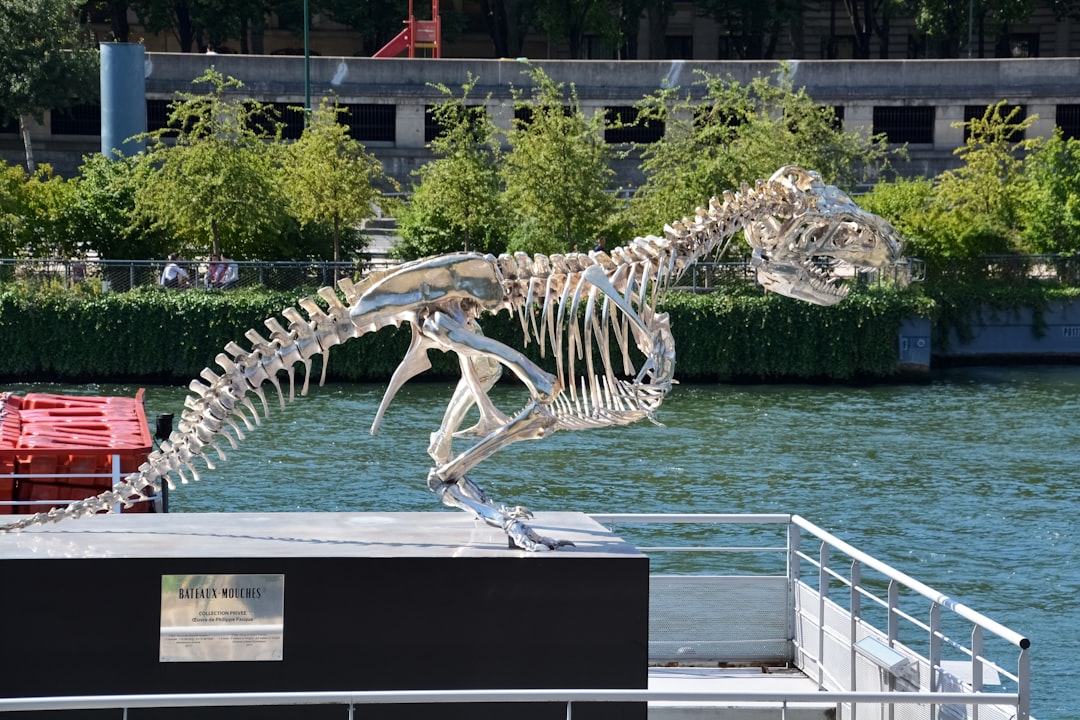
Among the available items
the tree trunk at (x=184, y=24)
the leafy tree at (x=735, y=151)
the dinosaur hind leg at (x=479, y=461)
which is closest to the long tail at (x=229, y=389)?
the dinosaur hind leg at (x=479, y=461)

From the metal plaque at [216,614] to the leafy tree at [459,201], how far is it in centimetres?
3439

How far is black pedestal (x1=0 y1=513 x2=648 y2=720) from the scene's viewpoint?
1240 centimetres

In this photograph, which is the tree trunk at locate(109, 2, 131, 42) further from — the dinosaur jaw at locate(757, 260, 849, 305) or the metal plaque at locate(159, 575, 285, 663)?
the metal plaque at locate(159, 575, 285, 663)

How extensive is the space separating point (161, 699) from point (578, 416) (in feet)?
16.3

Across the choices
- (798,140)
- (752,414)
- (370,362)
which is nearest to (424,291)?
(752,414)

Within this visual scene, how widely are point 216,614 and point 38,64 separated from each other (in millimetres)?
47732

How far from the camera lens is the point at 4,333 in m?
42.0

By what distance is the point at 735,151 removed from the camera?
153ft

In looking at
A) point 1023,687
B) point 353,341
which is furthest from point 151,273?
point 1023,687

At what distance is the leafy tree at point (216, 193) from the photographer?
44062 mm

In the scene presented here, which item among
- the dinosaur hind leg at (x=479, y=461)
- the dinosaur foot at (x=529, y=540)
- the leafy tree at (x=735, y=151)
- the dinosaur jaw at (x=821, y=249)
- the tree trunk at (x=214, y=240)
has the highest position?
the leafy tree at (x=735, y=151)

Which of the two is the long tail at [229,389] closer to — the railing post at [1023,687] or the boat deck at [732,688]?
the boat deck at [732,688]

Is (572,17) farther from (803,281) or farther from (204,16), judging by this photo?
(803,281)

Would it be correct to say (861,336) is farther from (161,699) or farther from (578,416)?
(161,699)
